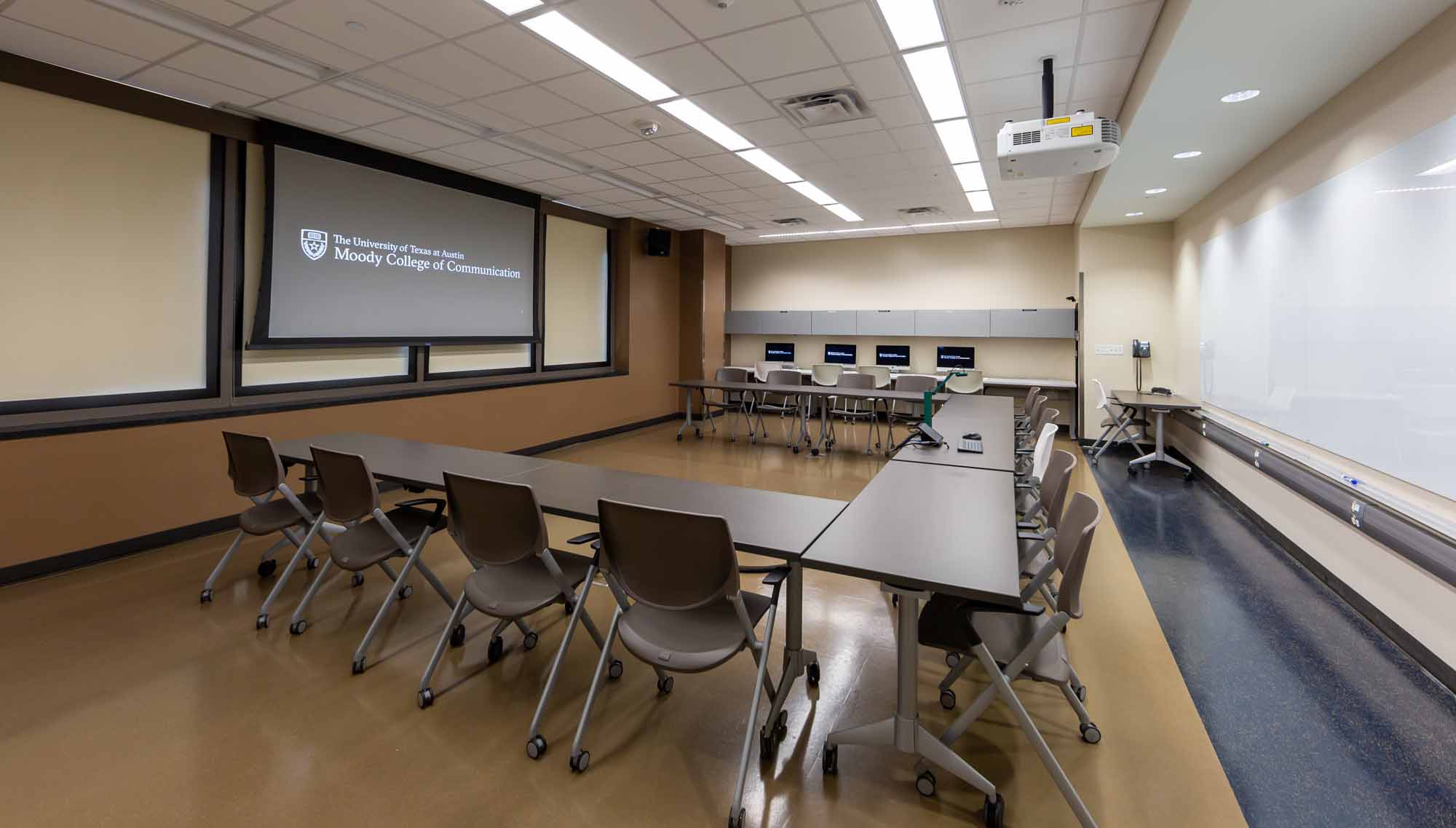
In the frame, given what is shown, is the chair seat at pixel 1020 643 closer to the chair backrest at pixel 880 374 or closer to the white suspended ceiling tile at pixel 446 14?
the white suspended ceiling tile at pixel 446 14

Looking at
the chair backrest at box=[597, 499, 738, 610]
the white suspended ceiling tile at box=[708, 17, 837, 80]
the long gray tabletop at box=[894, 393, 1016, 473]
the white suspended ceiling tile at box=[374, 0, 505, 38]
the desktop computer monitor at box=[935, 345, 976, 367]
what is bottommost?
the chair backrest at box=[597, 499, 738, 610]

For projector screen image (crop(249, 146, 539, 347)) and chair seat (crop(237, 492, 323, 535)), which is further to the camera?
Answer: projector screen image (crop(249, 146, 539, 347))

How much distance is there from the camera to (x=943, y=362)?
9.43 meters

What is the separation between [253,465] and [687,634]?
2670 millimetres

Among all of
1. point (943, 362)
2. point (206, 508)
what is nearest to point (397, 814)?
point (206, 508)

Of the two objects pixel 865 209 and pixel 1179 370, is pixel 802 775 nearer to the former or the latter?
pixel 865 209

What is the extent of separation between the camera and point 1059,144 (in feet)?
11.1

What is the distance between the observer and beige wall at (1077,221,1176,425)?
717 cm

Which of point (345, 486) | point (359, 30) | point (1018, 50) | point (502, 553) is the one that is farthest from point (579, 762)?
point (1018, 50)

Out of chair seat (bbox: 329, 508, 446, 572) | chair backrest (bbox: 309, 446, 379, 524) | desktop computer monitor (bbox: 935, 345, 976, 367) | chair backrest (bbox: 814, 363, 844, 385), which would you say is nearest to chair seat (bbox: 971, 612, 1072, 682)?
chair seat (bbox: 329, 508, 446, 572)

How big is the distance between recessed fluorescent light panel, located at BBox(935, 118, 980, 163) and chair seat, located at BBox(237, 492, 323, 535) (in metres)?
4.75

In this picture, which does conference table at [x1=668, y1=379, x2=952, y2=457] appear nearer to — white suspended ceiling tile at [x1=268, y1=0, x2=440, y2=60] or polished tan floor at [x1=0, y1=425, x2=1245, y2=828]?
polished tan floor at [x1=0, y1=425, x2=1245, y2=828]

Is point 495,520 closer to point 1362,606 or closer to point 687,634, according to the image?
point 687,634

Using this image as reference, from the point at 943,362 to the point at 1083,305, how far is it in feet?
7.42
